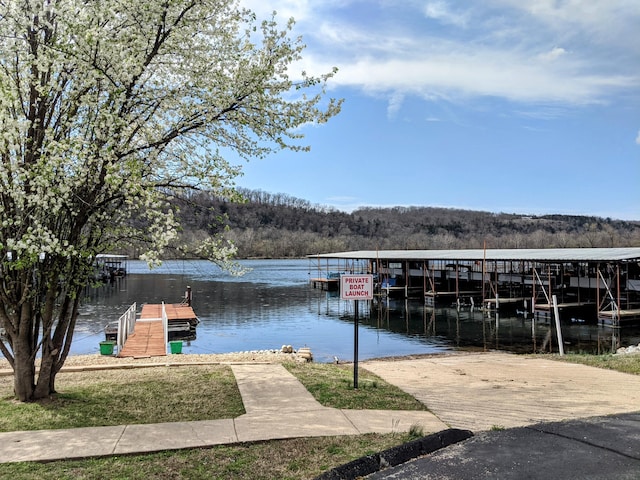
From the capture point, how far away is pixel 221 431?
6055 millimetres

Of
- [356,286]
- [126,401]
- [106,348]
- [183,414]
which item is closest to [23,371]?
[126,401]

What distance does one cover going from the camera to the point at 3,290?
7.52 m

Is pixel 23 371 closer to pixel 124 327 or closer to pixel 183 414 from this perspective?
pixel 183 414

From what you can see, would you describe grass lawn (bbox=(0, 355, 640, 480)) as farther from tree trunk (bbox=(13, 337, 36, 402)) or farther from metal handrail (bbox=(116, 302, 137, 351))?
metal handrail (bbox=(116, 302, 137, 351))

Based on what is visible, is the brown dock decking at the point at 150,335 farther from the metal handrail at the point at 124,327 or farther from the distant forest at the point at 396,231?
the distant forest at the point at 396,231

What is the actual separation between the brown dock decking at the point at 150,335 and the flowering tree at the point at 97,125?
9073mm

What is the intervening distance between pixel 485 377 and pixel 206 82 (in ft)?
25.4

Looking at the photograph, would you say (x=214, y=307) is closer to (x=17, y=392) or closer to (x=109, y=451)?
(x=17, y=392)

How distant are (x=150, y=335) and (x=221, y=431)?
1642cm

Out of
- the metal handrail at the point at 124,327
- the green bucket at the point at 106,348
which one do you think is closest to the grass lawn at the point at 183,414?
the green bucket at the point at 106,348

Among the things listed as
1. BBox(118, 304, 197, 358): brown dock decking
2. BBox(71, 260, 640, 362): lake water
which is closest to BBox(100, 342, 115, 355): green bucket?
BBox(118, 304, 197, 358): brown dock decking

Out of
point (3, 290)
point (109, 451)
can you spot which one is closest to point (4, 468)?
point (109, 451)

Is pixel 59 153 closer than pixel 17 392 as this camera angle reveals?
Yes

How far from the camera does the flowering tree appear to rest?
23.1 feet
